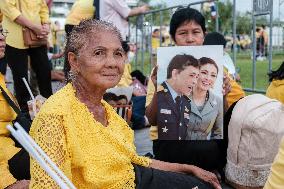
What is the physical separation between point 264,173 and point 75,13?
3.41 m

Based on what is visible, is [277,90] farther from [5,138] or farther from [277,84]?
[5,138]

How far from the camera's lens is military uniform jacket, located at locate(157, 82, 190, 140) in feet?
9.87

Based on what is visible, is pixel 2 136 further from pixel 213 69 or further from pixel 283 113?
pixel 283 113

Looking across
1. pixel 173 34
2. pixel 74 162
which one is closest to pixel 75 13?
pixel 173 34

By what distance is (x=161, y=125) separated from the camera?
3.01 metres

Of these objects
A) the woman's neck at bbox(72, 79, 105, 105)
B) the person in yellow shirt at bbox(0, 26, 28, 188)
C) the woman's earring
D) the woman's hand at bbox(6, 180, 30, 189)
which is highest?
the woman's earring

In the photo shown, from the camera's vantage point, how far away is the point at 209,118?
9.93ft

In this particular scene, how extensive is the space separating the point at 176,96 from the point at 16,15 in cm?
221

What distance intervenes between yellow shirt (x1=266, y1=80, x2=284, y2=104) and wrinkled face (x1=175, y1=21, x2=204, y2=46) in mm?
554

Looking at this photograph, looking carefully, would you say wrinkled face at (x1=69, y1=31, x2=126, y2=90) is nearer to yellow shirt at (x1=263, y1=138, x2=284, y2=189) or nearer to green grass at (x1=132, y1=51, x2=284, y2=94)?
yellow shirt at (x1=263, y1=138, x2=284, y2=189)

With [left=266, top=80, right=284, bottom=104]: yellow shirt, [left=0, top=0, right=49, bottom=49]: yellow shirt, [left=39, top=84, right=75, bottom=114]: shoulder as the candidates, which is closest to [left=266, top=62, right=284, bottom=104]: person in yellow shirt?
[left=266, top=80, right=284, bottom=104]: yellow shirt

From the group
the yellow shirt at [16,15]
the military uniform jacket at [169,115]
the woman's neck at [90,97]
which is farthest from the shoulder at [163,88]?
the yellow shirt at [16,15]

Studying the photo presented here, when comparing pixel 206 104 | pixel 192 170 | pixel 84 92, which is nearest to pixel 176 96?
pixel 206 104

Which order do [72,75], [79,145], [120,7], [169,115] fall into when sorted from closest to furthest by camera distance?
[79,145] < [72,75] < [169,115] < [120,7]
